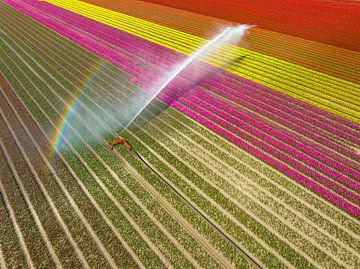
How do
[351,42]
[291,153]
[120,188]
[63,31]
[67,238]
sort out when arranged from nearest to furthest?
[67,238]
[120,188]
[291,153]
[351,42]
[63,31]

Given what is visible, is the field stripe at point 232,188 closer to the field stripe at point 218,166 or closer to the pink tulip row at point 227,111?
the field stripe at point 218,166

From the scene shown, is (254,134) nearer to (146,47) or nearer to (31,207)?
(31,207)

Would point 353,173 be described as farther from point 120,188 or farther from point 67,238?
point 67,238

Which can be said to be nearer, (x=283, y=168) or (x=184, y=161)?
(x=283, y=168)

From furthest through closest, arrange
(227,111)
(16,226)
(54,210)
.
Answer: (227,111), (54,210), (16,226)

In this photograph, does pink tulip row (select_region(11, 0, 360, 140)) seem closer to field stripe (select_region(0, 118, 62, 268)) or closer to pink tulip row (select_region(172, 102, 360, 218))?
pink tulip row (select_region(172, 102, 360, 218))

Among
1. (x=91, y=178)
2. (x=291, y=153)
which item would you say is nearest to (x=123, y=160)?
(x=91, y=178)

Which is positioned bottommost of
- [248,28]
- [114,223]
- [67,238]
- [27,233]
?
[27,233]

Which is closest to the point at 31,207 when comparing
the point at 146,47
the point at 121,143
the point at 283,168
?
the point at 121,143
